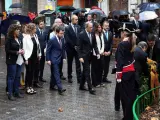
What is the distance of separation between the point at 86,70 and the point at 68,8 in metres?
10.6

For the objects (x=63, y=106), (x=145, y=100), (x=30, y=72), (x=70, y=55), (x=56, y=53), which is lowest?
(x=63, y=106)

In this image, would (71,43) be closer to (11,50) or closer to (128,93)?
(11,50)

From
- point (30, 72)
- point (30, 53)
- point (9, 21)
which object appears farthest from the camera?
point (9, 21)

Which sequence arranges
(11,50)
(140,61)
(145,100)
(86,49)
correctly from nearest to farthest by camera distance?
(145,100) → (140,61) → (11,50) → (86,49)

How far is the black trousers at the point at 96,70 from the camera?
1065cm

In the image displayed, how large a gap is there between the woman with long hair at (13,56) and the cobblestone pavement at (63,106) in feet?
1.39

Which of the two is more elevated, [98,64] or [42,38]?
[42,38]

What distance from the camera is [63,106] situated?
8.76 m

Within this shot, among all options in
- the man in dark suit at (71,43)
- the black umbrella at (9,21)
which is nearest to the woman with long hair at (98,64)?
the man in dark suit at (71,43)

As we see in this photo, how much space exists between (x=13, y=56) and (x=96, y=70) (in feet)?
8.48

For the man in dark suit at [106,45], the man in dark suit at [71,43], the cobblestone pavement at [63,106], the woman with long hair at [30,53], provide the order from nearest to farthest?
the cobblestone pavement at [63,106]
the woman with long hair at [30,53]
the man in dark suit at [106,45]
the man in dark suit at [71,43]

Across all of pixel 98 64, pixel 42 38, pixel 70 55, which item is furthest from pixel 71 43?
pixel 98 64

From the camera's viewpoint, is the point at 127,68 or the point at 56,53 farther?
the point at 56,53

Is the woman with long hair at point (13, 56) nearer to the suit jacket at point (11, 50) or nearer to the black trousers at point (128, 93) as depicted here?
the suit jacket at point (11, 50)
